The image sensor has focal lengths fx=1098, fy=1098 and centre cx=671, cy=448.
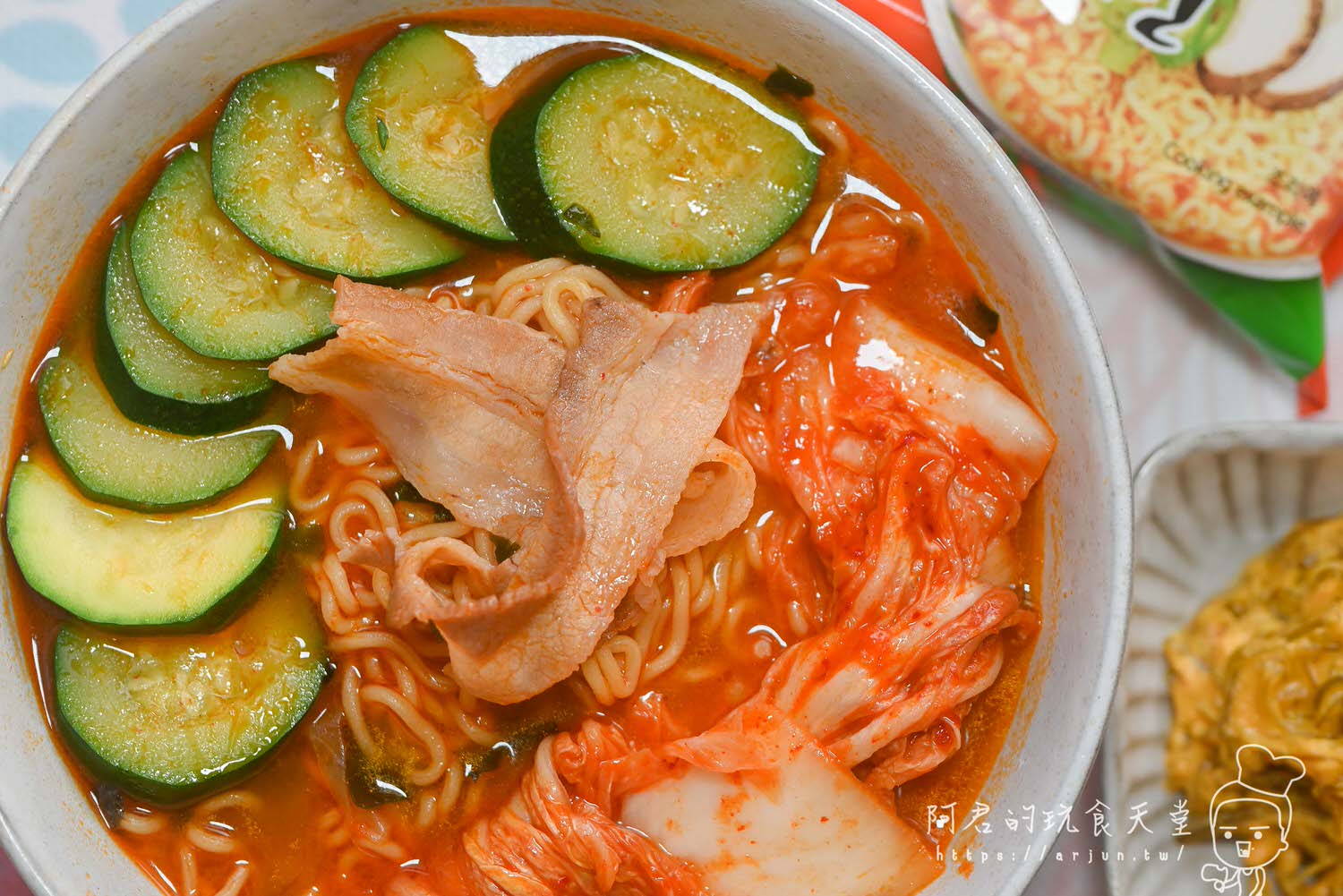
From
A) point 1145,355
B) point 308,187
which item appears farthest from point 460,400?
point 1145,355

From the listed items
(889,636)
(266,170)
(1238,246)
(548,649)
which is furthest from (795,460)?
(1238,246)

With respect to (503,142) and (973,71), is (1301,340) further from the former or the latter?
(503,142)

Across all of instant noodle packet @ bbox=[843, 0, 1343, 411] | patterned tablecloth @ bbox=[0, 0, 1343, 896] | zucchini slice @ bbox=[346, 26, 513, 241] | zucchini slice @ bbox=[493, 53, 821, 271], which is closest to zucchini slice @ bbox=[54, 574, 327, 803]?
zucchini slice @ bbox=[346, 26, 513, 241]

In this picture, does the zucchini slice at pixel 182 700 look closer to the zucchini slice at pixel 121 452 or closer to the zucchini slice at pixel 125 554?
the zucchini slice at pixel 125 554

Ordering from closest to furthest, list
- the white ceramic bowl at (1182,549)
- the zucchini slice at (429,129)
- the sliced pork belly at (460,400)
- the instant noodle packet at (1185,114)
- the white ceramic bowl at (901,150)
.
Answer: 1. the white ceramic bowl at (901,150)
2. the sliced pork belly at (460,400)
3. the zucchini slice at (429,129)
4. the white ceramic bowl at (1182,549)
5. the instant noodle packet at (1185,114)

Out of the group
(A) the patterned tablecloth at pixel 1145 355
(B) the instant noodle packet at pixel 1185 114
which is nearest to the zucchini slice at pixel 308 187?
(A) the patterned tablecloth at pixel 1145 355

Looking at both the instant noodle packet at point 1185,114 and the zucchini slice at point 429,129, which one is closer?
the zucchini slice at point 429,129
